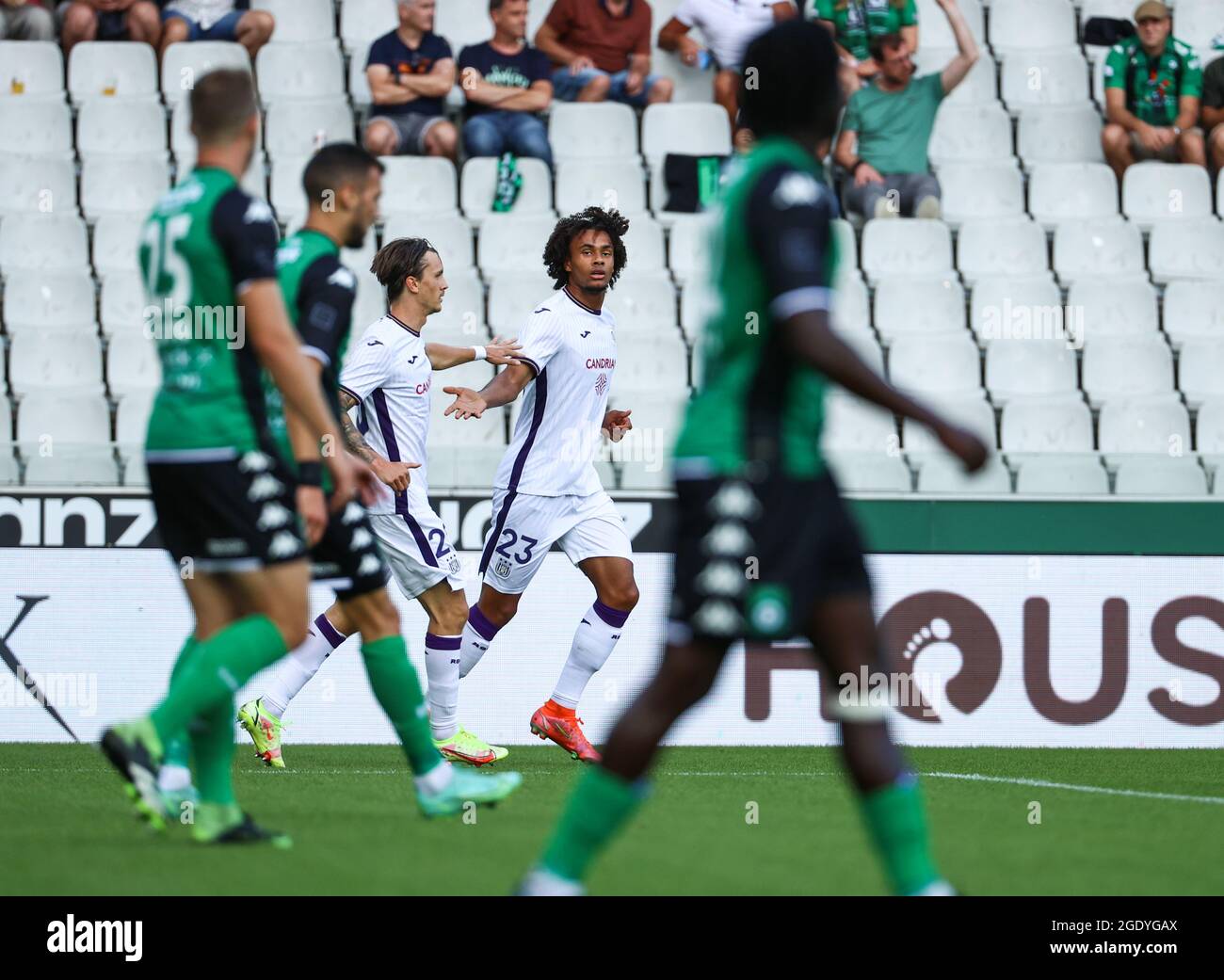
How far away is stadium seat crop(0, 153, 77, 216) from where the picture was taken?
12.9 m

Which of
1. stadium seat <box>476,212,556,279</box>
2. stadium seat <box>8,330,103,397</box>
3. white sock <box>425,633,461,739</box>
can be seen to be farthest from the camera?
stadium seat <box>476,212,556,279</box>

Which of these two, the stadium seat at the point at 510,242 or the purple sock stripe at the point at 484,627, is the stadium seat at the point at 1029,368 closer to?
the stadium seat at the point at 510,242

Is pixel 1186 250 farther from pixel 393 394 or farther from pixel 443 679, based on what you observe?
pixel 443 679

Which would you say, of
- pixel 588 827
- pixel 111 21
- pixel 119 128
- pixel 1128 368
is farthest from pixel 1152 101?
pixel 588 827

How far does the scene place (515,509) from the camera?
8773 mm

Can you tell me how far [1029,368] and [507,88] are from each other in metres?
4.22

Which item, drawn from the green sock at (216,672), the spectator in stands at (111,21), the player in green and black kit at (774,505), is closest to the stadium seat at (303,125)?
the spectator in stands at (111,21)

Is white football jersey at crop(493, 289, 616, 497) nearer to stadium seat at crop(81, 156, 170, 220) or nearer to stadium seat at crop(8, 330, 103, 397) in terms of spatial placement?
stadium seat at crop(8, 330, 103, 397)

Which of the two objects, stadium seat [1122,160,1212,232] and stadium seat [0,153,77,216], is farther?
stadium seat [1122,160,1212,232]

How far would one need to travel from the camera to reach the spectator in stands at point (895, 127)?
13.3 meters

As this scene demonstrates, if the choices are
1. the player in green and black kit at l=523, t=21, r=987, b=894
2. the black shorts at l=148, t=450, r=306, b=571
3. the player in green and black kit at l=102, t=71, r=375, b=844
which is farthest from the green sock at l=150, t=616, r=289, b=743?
the player in green and black kit at l=523, t=21, r=987, b=894

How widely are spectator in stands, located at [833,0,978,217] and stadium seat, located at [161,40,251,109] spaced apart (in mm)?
4499

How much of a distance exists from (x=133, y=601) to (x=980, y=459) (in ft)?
23.4
